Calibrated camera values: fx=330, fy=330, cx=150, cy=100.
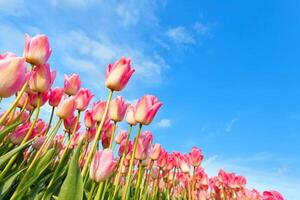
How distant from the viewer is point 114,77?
2.18 metres

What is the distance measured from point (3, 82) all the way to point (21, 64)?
13 cm

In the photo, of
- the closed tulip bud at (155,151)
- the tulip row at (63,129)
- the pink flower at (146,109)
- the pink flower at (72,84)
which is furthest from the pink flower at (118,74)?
the closed tulip bud at (155,151)

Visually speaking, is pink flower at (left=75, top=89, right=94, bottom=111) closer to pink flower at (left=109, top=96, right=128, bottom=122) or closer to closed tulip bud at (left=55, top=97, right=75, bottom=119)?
Result: closed tulip bud at (left=55, top=97, right=75, bottom=119)

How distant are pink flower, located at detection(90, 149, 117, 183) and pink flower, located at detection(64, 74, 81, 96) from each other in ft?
3.21

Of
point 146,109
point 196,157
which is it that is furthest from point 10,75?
point 196,157

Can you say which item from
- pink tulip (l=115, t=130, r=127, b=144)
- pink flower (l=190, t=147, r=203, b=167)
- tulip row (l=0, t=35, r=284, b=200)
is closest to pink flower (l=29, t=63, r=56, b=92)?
tulip row (l=0, t=35, r=284, b=200)

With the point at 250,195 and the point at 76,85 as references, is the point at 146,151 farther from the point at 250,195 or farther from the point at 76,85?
the point at 250,195

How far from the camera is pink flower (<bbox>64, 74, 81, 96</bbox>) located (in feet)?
9.11

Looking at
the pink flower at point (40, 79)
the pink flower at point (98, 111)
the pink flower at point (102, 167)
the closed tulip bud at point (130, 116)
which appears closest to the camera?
the pink flower at point (102, 167)

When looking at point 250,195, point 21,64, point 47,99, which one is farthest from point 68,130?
point 250,195

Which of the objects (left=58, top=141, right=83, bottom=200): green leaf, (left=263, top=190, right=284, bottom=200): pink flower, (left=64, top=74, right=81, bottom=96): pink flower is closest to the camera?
(left=263, top=190, right=284, bottom=200): pink flower

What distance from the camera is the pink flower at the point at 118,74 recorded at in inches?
85.4

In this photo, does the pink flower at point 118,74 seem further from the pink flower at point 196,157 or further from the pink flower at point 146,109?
the pink flower at point 196,157

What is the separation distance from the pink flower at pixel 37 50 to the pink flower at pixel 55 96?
563 millimetres
